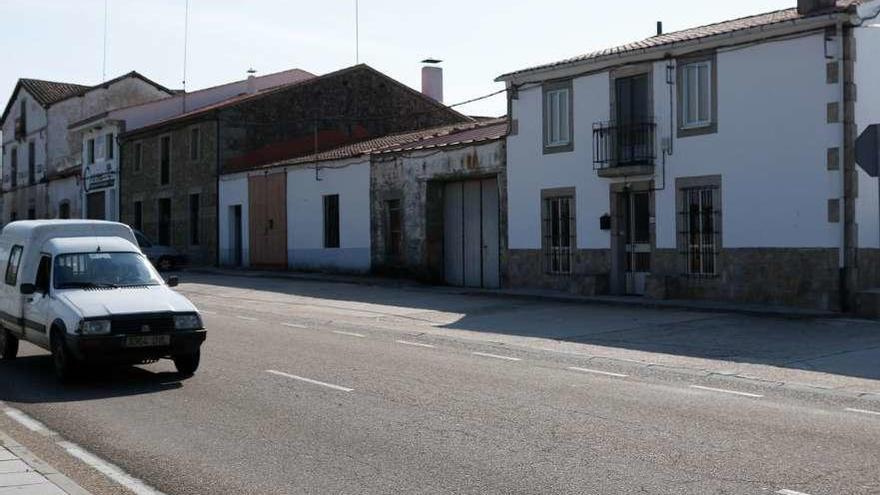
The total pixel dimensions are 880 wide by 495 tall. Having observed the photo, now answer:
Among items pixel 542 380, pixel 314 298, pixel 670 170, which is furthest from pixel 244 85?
pixel 542 380

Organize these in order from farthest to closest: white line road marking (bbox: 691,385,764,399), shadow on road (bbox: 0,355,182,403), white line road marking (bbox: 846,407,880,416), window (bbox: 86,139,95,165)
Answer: window (bbox: 86,139,95,165)
shadow on road (bbox: 0,355,182,403)
white line road marking (bbox: 691,385,764,399)
white line road marking (bbox: 846,407,880,416)

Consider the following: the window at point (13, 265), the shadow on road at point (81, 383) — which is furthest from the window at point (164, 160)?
the shadow on road at point (81, 383)

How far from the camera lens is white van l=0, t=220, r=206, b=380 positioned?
38.1 ft

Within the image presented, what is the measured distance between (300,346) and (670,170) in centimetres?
1041

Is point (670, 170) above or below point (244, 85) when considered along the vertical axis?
below

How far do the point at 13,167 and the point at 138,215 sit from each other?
21.7m

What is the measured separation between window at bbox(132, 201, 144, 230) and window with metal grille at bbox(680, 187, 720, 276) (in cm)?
3261

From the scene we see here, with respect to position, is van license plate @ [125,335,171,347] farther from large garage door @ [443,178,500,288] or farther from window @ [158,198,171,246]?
window @ [158,198,171,246]

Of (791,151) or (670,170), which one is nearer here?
(791,151)

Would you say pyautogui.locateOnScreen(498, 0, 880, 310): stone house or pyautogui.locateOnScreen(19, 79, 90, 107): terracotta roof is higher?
pyautogui.locateOnScreen(19, 79, 90, 107): terracotta roof

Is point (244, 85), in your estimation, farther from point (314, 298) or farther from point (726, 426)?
point (726, 426)

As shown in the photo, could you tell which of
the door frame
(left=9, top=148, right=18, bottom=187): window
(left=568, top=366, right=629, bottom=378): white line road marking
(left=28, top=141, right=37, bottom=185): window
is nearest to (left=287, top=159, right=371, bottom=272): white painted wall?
the door frame

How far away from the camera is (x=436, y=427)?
900 centimetres

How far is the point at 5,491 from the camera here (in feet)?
21.7
